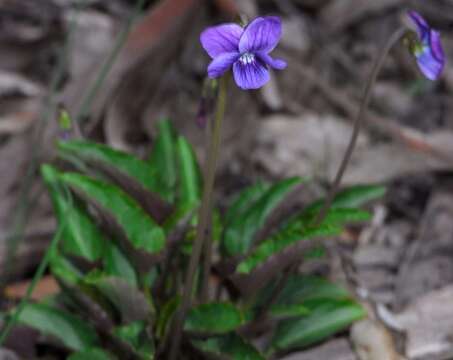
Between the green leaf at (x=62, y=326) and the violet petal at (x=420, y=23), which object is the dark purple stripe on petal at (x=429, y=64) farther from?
the green leaf at (x=62, y=326)

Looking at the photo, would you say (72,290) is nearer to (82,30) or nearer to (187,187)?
(187,187)

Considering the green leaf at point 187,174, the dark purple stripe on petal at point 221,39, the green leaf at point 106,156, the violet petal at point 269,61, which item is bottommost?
the green leaf at point 187,174

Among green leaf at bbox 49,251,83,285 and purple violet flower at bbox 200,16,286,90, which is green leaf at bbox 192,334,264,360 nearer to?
green leaf at bbox 49,251,83,285

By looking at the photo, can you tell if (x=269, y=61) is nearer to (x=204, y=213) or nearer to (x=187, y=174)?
(x=204, y=213)

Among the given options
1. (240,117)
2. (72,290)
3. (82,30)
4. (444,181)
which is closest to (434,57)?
(72,290)

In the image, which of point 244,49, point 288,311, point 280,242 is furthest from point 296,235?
point 244,49

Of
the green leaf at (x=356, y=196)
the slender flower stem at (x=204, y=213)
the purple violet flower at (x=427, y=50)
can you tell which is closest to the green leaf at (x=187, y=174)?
the green leaf at (x=356, y=196)
